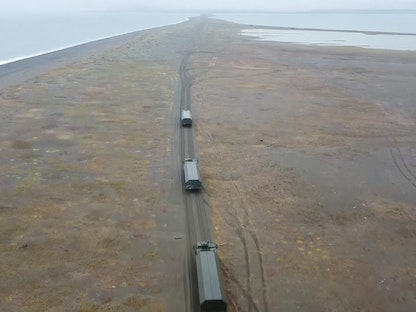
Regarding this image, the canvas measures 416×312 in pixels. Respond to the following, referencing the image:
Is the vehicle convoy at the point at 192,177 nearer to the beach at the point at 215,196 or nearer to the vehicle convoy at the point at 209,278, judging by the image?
the beach at the point at 215,196

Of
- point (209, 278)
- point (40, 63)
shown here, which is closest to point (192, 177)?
point (209, 278)

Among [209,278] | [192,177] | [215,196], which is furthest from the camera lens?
[192,177]

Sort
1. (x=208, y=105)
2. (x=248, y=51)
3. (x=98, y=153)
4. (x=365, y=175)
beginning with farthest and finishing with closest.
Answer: (x=248, y=51)
(x=208, y=105)
(x=98, y=153)
(x=365, y=175)

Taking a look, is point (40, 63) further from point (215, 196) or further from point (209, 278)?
point (209, 278)

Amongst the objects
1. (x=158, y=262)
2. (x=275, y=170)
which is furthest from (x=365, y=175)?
(x=158, y=262)

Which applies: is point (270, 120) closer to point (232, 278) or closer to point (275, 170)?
point (275, 170)

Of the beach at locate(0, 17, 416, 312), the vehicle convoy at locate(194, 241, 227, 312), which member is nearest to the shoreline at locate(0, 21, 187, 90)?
the beach at locate(0, 17, 416, 312)
